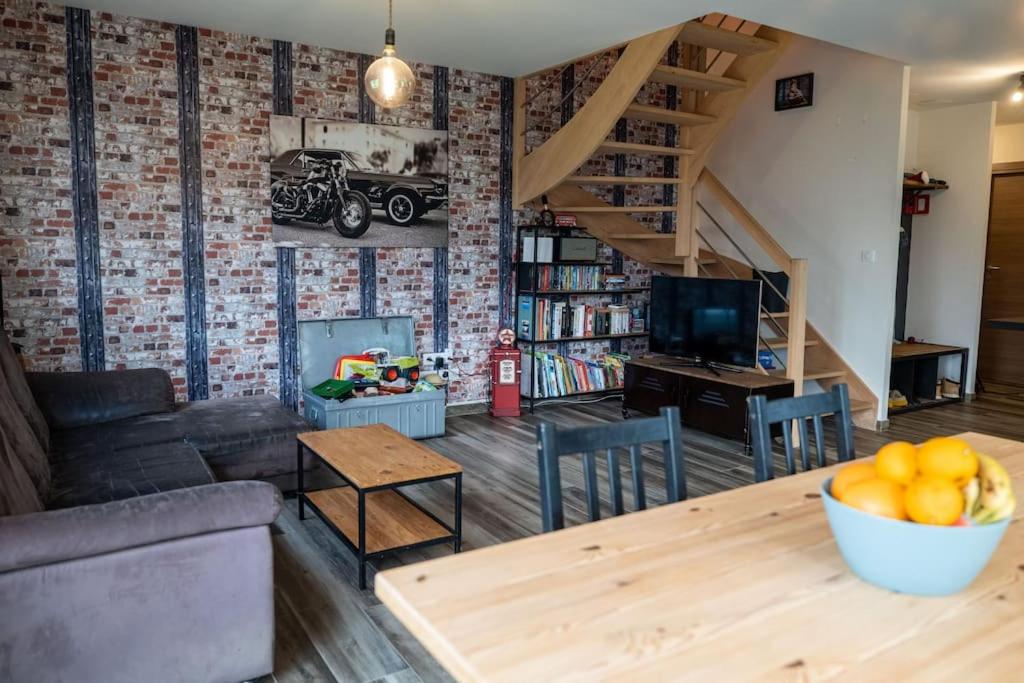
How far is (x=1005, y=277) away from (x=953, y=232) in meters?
1.04

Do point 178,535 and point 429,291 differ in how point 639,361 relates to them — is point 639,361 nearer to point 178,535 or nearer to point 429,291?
point 429,291

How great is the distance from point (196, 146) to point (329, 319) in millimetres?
1451

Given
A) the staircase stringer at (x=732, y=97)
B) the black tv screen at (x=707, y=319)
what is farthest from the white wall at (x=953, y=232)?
the black tv screen at (x=707, y=319)

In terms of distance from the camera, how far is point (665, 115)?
5633 mm

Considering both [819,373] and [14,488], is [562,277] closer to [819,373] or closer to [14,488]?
[819,373]

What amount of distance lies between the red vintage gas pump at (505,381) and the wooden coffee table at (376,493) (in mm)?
2219

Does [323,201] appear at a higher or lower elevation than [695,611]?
higher

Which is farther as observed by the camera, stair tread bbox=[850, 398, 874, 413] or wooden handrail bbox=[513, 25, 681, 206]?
stair tread bbox=[850, 398, 874, 413]

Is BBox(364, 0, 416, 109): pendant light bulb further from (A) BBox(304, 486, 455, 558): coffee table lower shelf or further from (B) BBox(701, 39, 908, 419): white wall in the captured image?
(B) BBox(701, 39, 908, 419): white wall

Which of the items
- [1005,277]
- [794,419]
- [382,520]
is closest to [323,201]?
[382,520]

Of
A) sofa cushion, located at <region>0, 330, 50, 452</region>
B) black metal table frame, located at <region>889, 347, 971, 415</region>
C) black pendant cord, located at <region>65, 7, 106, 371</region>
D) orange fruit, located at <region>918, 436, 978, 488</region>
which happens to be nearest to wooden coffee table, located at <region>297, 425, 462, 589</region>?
sofa cushion, located at <region>0, 330, 50, 452</region>

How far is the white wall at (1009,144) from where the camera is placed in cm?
755

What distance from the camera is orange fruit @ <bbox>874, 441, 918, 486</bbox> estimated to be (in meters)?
1.25

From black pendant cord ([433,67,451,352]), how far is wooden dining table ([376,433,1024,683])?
4662 mm
